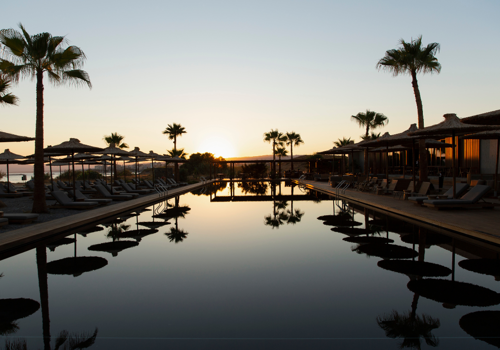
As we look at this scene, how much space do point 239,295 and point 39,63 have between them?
10.4m

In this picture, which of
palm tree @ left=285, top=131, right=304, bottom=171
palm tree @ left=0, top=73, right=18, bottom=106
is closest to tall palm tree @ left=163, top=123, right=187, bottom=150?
palm tree @ left=285, top=131, right=304, bottom=171

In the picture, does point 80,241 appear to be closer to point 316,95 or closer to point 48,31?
point 48,31

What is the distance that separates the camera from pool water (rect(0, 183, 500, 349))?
2.91m

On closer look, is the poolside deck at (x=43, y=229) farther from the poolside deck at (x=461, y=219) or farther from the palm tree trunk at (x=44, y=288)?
the poolside deck at (x=461, y=219)

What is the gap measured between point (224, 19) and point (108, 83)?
22.2ft

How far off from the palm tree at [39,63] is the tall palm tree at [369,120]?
2516cm

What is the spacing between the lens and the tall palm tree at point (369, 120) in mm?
29859

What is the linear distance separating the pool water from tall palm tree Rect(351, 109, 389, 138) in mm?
24632

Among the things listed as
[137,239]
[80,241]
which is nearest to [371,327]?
[137,239]

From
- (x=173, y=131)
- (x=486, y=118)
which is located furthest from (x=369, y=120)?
(x=486, y=118)

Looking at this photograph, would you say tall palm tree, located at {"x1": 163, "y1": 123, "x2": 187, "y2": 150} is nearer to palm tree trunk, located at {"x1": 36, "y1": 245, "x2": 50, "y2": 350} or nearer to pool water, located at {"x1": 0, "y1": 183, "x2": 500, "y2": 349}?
pool water, located at {"x1": 0, "y1": 183, "x2": 500, "y2": 349}

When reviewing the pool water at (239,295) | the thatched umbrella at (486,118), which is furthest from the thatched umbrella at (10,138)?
the thatched umbrella at (486,118)

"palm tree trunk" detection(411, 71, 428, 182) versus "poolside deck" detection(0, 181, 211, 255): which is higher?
"palm tree trunk" detection(411, 71, 428, 182)

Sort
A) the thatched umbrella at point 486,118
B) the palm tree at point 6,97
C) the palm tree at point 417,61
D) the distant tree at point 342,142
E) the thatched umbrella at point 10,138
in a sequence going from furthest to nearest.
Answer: the distant tree at point 342,142, the palm tree at point 417,61, the palm tree at point 6,97, the thatched umbrella at point 10,138, the thatched umbrella at point 486,118
